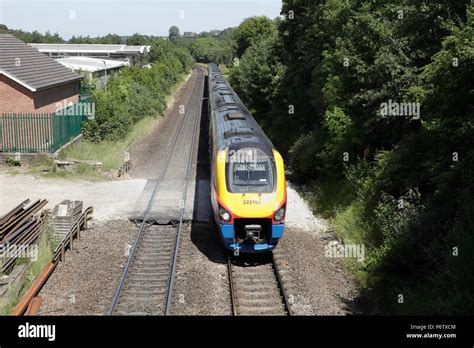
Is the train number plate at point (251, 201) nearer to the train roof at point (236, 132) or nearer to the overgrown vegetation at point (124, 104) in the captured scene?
the train roof at point (236, 132)

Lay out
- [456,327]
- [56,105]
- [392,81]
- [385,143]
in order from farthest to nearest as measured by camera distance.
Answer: [56,105], [385,143], [392,81], [456,327]

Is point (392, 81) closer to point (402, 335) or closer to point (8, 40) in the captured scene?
point (402, 335)

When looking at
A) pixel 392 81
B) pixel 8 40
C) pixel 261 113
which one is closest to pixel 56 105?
pixel 8 40

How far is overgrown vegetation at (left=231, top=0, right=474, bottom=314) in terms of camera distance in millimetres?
10602

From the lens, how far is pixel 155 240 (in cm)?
1431

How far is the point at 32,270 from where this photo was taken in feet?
39.2

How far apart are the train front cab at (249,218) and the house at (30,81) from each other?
14.7 metres

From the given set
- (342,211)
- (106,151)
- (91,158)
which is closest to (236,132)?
(342,211)

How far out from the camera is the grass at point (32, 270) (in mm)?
10277

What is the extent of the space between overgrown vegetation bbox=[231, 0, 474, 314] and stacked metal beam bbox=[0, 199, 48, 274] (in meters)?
8.20

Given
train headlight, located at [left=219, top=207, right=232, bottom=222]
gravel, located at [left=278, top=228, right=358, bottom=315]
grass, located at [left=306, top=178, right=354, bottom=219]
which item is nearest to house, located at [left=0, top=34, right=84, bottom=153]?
grass, located at [left=306, top=178, right=354, bottom=219]

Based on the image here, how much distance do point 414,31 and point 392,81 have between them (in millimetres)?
1569

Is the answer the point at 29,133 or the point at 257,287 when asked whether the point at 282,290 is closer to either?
the point at 257,287

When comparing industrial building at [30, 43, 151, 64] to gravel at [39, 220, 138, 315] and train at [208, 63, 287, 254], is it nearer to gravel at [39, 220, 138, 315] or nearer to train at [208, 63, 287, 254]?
gravel at [39, 220, 138, 315]
